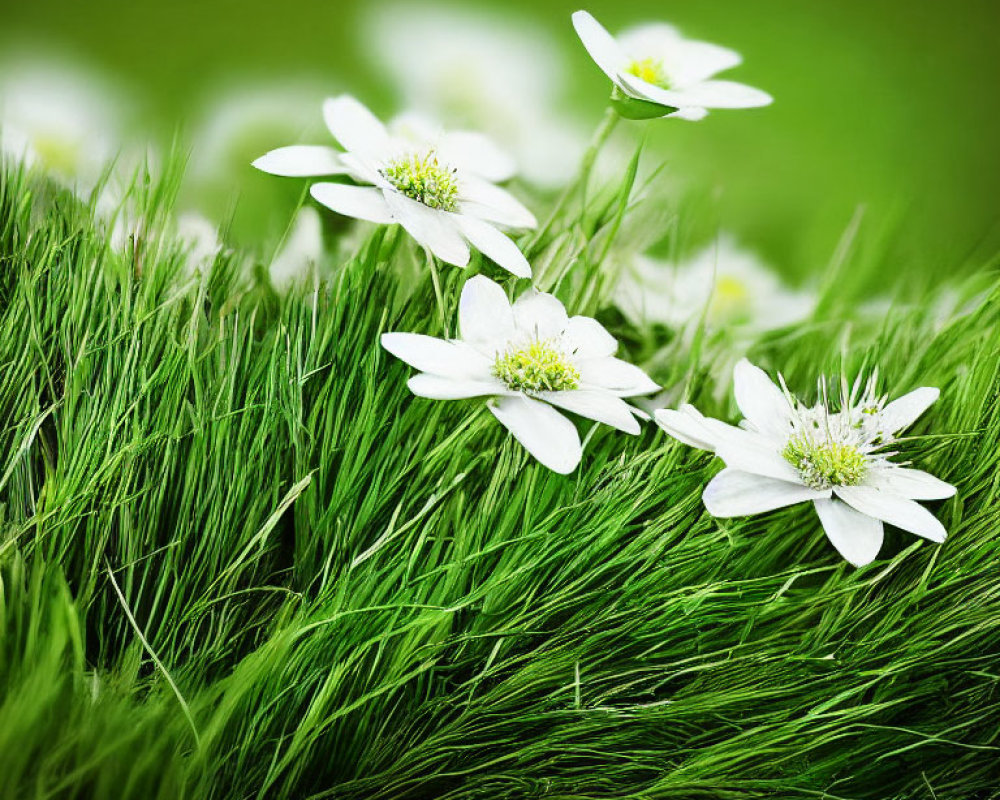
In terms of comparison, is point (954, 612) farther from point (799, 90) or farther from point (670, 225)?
point (799, 90)

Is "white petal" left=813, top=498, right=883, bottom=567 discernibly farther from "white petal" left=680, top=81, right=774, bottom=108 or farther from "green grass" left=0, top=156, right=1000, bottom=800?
"white petal" left=680, top=81, right=774, bottom=108

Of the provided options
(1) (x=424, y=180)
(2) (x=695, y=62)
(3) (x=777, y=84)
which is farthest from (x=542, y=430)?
(3) (x=777, y=84)

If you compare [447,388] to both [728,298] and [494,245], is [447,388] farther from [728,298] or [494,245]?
[728,298]

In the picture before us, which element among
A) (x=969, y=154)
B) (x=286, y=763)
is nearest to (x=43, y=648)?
(x=286, y=763)

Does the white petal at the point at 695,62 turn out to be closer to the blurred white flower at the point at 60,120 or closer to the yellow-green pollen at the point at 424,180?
the yellow-green pollen at the point at 424,180

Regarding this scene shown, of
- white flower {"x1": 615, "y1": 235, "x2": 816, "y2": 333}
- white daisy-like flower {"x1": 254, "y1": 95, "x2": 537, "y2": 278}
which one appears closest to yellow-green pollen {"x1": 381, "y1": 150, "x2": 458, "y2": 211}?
white daisy-like flower {"x1": 254, "y1": 95, "x2": 537, "y2": 278}
